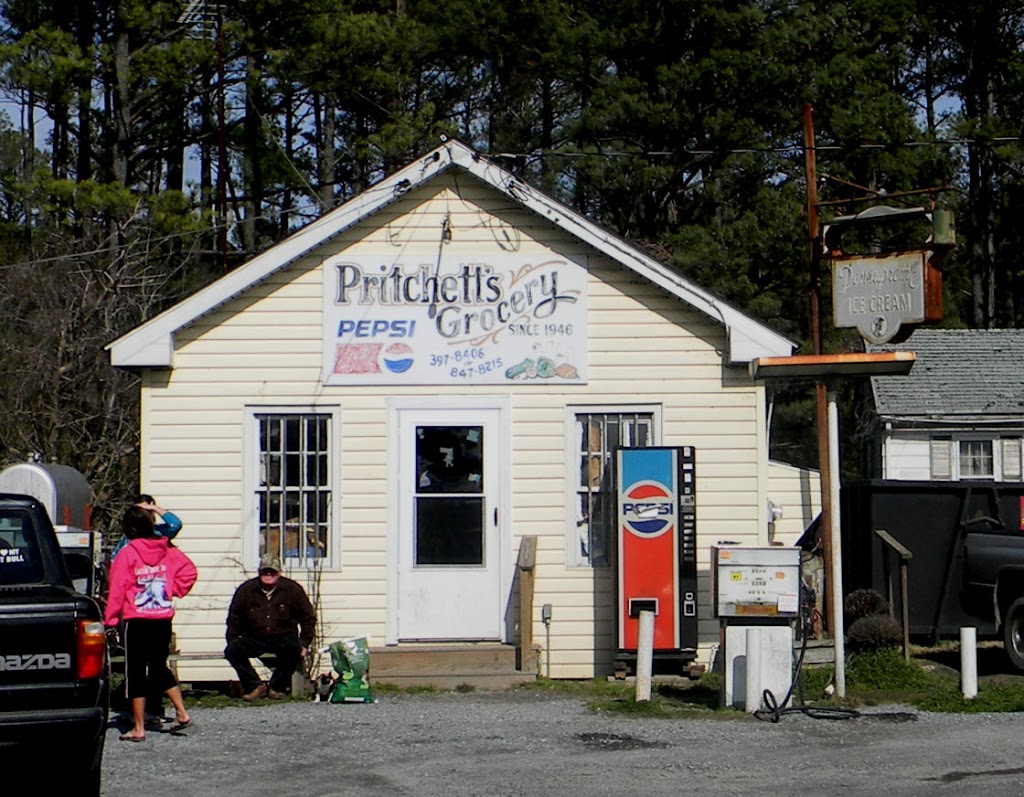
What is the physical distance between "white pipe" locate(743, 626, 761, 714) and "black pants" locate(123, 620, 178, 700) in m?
4.34

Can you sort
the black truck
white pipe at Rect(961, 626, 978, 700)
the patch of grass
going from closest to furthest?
1. the patch of grass
2. white pipe at Rect(961, 626, 978, 700)
3. the black truck

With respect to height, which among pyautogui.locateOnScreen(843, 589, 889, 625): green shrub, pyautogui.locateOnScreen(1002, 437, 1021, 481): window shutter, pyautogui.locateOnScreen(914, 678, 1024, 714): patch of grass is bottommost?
pyautogui.locateOnScreen(914, 678, 1024, 714): patch of grass

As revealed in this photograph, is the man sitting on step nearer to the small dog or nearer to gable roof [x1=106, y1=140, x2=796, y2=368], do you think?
the small dog

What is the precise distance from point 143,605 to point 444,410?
179 inches

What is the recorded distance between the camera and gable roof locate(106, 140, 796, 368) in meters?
14.7

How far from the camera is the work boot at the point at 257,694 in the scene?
44.4ft

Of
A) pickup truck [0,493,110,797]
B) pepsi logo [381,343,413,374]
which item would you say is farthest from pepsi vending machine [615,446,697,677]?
pickup truck [0,493,110,797]

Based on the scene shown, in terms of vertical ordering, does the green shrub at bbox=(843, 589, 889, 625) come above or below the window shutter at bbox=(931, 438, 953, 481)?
below

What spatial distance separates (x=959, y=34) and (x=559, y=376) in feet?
89.0

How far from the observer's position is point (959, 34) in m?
38.4

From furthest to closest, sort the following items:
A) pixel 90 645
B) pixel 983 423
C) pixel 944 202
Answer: pixel 944 202 → pixel 983 423 → pixel 90 645

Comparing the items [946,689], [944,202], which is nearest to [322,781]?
[946,689]

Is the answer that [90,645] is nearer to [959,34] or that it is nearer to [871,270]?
[871,270]

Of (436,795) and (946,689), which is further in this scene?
(946,689)
